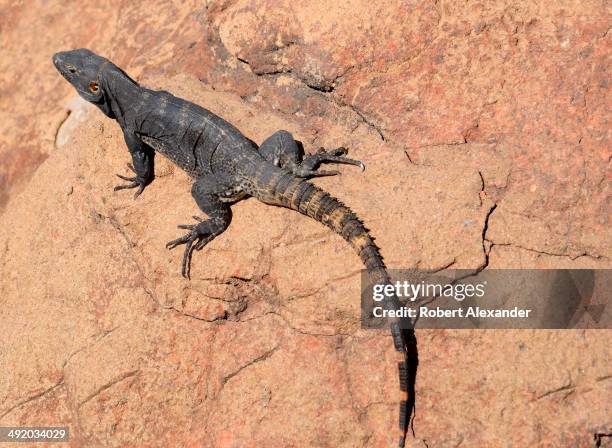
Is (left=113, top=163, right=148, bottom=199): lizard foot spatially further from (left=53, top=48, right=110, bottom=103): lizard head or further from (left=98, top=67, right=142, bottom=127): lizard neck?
(left=53, top=48, right=110, bottom=103): lizard head

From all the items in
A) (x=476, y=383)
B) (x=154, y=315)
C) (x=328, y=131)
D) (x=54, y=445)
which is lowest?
(x=54, y=445)

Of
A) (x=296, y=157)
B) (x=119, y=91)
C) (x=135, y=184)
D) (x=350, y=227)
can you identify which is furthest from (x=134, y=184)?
(x=350, y=227)

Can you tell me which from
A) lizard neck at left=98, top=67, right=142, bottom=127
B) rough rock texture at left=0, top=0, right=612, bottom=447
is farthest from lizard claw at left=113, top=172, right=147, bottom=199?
lizard neck at left=98, top=67, right=142, bottom=127

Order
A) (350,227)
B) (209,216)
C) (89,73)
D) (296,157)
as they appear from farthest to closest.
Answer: (89,73) → (296,157) → (209,216) → (350,227)

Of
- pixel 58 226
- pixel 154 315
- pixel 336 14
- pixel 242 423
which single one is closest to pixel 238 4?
pixel 336 14

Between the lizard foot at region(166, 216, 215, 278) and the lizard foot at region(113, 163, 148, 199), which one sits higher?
the lizard foot at region(113, 163, 148, 199)

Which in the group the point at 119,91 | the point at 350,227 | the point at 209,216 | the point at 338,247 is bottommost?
the point at 338,247

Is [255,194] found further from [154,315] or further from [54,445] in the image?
[54,445]

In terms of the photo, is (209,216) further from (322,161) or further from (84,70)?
(84,70)
